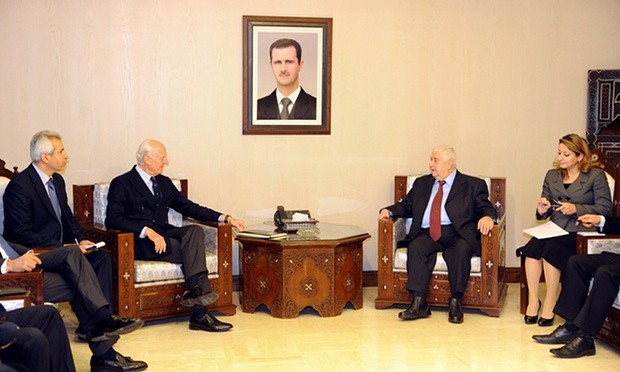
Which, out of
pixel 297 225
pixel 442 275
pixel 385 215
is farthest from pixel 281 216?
pixel 442 275

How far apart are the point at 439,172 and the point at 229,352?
7.00ft

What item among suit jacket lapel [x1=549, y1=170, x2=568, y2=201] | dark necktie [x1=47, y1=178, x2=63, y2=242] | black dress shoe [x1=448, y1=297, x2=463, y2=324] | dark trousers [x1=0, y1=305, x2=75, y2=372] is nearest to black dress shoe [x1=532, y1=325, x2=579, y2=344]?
black dress shoe [x1=448, y1=297, x2=463, y2=324]

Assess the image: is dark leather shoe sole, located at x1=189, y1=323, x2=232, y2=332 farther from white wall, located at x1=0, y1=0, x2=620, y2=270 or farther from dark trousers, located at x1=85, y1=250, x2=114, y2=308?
white wall, located at x1=0, y1=0, x2=620, y2=270

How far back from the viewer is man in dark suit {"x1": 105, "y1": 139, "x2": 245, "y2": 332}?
557 centimetres

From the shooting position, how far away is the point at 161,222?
5945mm

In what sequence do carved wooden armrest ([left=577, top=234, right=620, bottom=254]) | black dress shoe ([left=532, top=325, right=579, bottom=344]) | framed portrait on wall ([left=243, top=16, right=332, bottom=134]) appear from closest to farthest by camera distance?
black dress shoe ([left=532, top=325, right=579, bottom=344])
carved wooden armrest ([left=577, top=234, right=620, bottom=254])
framed portrait on wall ([left=243, top=16, right=332, bottom=134])

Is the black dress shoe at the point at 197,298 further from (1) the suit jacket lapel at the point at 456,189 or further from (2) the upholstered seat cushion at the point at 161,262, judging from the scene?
(1) the suit jacket lapel at the point at 456,189

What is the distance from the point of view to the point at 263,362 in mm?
4863

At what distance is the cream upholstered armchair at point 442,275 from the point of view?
19.4 feet

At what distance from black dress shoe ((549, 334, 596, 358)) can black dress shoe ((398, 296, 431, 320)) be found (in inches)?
43.1

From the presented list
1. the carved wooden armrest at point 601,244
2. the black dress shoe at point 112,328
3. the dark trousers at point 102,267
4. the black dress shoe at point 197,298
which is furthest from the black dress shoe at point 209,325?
the carved wooden armrest at point 601,244

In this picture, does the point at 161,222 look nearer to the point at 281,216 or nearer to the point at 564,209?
the point at 281,216

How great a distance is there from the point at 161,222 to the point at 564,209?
9.13 ft

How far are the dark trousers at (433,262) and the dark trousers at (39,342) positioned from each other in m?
2.70
